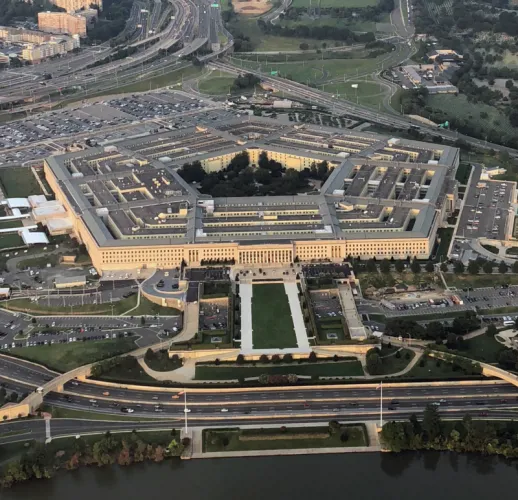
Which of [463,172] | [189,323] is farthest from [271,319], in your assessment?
[463,172]

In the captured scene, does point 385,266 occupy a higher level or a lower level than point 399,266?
higher

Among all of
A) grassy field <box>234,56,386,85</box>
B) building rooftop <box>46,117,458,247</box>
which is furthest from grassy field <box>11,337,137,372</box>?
grassy field <box>234,56,386,85</box>

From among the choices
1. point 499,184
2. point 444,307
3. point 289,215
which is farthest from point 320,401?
point 499,184

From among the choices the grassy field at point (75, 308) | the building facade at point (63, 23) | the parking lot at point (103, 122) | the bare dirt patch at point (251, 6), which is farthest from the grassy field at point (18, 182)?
the bare dirt patch at point (251, 6)

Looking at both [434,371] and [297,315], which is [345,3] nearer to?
[297,315]

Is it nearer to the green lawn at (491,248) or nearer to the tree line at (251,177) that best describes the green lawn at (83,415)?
the green lawn at (491,248)

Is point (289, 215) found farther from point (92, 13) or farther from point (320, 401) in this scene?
point (92, 13)
